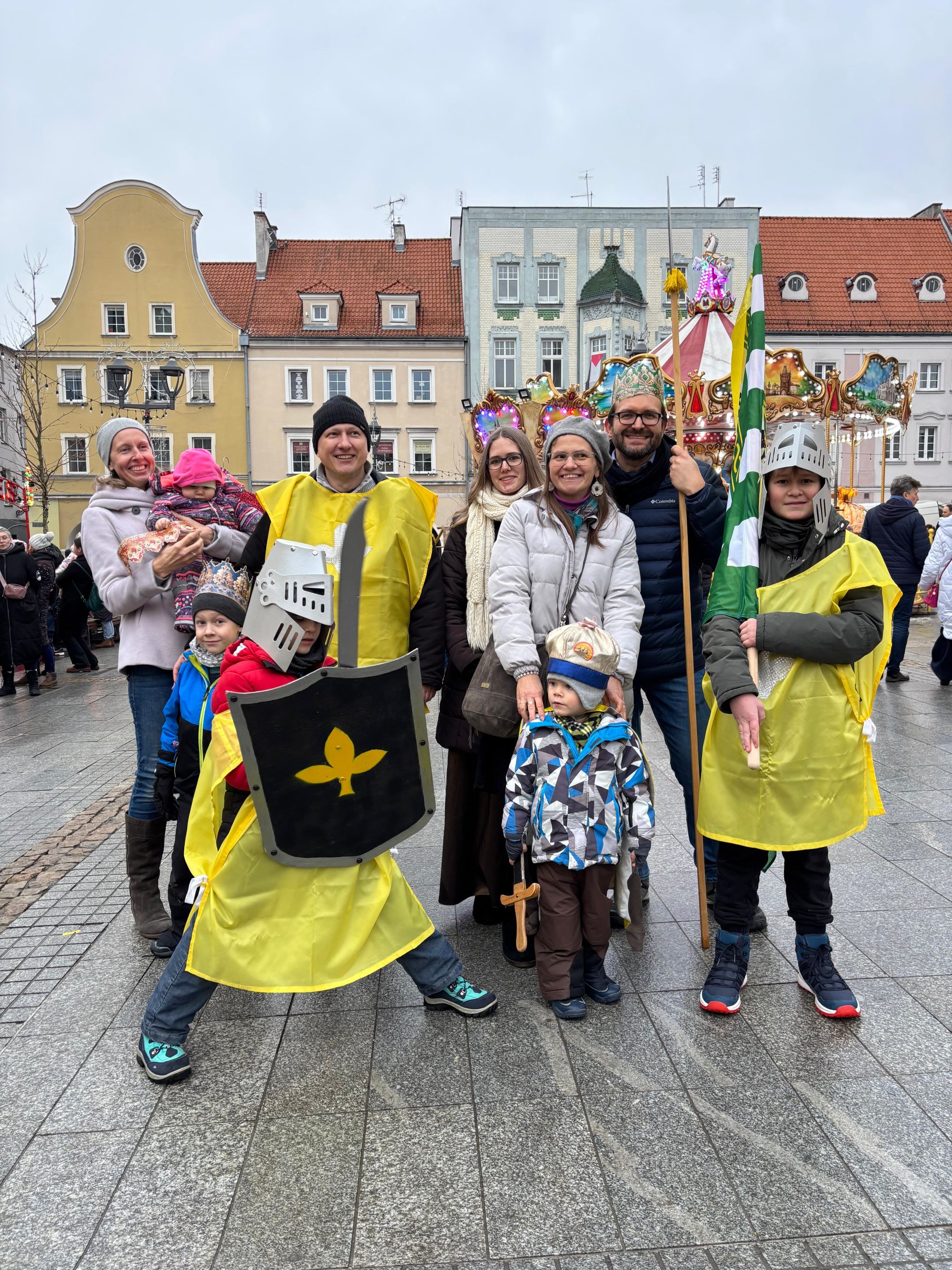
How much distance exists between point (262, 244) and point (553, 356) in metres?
13.4

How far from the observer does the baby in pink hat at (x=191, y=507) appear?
3.70 metres

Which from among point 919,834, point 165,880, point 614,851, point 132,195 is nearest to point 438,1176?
point 614,851

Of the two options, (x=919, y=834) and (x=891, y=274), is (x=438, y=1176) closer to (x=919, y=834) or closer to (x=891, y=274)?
(x=919, y=834)

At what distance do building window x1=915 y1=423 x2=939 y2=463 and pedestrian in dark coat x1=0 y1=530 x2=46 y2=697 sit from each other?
35.5m

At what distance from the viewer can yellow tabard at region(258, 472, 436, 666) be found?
319 cm

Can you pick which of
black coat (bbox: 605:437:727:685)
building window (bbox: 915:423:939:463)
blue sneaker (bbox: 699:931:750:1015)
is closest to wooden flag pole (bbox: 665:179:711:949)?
black coat (bbox: 605:437:727:685)

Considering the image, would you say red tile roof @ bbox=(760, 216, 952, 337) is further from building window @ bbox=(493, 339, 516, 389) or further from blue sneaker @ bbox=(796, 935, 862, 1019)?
blue sneaker @ bbox=(796, 935, 862, 1019)

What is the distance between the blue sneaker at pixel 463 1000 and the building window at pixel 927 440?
3955cm

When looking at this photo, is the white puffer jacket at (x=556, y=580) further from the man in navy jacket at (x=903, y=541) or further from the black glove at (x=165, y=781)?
the man in navy jacket at (x=903, y=541)

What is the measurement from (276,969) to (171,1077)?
0.46 meters

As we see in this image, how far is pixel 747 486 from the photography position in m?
3.13

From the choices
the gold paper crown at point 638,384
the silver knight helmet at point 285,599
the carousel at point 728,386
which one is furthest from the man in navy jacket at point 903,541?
the silver knight helmet at point 285,599

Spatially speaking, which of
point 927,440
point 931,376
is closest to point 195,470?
point 927,440

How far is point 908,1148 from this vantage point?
239cm
